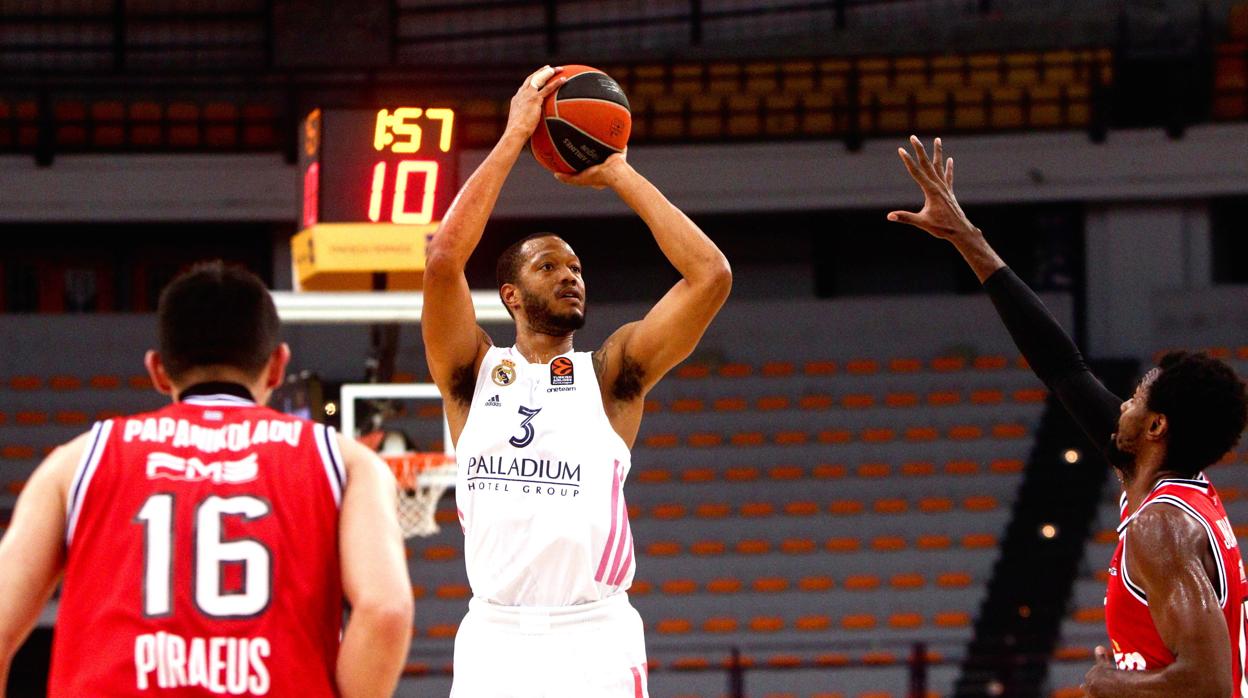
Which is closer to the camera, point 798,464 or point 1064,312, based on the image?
point 798,464

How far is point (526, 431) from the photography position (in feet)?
14.6

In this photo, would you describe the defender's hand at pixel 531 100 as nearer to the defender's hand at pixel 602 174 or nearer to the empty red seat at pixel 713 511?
the defender's hand at pixel 602 174

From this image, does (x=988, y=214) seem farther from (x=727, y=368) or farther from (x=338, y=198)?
(x=338, y=198)

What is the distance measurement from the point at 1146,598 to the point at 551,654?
153cm

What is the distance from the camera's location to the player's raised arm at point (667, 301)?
14.8ft

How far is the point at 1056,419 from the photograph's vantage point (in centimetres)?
1641

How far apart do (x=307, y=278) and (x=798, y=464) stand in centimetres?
786

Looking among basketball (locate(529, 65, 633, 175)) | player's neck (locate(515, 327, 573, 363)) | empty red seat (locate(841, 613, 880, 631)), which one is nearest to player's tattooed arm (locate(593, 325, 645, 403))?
player's neck (locate(515, 327, 573, 363))

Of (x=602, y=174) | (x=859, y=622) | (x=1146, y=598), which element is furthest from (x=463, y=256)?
(x=859, y=622)

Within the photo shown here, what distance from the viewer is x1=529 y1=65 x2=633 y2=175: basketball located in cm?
461

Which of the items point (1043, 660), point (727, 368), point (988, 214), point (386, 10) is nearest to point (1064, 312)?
point (988, 214)

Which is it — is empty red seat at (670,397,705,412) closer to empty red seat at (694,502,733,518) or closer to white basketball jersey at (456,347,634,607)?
empty red seat at (694,502,733,518)

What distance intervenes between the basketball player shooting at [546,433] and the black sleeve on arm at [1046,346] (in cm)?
77

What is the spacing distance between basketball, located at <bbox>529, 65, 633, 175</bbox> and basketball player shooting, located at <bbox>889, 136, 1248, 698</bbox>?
1633mm
